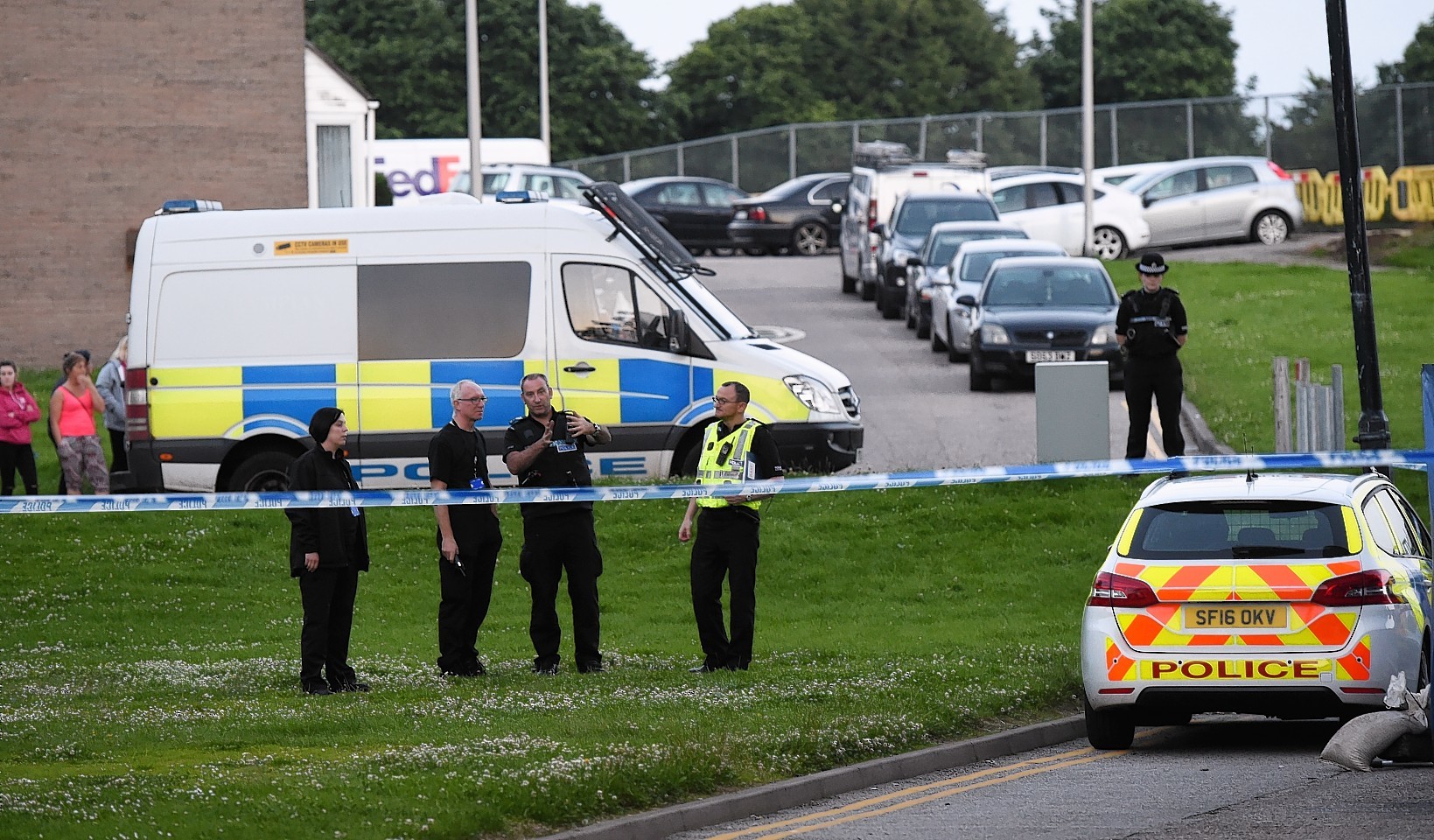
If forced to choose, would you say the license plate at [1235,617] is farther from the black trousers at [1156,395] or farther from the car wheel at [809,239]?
the car wheel at [809,239]

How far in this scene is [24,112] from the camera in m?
28.9

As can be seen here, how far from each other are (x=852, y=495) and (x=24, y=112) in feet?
49.8

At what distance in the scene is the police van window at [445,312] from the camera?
17828mm

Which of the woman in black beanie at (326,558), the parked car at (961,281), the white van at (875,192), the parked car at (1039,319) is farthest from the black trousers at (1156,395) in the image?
the white van at (875,192)

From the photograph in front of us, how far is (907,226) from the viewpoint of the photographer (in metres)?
32.9

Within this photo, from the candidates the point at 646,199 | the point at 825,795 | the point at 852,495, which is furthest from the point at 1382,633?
the point at 646,199

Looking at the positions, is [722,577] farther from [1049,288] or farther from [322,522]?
[1049,288]

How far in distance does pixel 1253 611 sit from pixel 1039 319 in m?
13.9

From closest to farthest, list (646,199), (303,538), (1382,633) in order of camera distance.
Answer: (1382,633) → (303,538) → (646,199)

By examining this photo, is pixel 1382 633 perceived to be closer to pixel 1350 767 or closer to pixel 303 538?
pixel 1350 767

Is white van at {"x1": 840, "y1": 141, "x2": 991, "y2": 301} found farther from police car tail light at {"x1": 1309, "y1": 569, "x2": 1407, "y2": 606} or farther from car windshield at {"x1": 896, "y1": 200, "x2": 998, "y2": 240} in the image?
police car tail light at {"x1": 1309, "y1": 569, "x2": 1407, "y2": 606}

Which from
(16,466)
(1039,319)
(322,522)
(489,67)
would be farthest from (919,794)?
(489,67)

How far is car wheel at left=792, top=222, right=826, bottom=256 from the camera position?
4331cm

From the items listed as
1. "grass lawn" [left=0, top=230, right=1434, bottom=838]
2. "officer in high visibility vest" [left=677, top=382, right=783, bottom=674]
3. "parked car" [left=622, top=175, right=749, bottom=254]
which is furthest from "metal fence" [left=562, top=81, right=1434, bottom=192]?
"officer in high visibility vest" [left=677, top=382, right=783, bottom=674]
